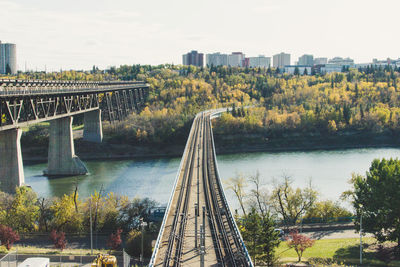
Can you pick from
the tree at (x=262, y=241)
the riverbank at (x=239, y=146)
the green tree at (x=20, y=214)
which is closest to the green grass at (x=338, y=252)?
the tree at (x=262, y=241)

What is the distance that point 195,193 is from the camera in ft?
78.1

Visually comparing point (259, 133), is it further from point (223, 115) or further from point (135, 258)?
point (135, 258)

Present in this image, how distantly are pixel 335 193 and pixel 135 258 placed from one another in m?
19.9

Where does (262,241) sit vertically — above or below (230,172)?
above

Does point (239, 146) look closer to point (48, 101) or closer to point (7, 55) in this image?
point (48, 101)

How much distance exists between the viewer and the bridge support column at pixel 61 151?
43.0 metres

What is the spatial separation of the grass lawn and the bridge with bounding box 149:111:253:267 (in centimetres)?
356

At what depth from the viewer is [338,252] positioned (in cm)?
2006

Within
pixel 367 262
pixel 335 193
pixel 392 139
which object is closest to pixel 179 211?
pixel 367 262

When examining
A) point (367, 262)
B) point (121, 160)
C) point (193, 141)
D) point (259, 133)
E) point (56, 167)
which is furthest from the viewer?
point (259, 133)

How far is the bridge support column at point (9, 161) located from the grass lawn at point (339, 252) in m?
19.4

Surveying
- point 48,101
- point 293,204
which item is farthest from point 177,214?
point 48,101

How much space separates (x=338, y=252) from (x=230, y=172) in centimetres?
2319

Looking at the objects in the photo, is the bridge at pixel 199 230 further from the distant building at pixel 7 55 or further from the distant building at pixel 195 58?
the distant building at pixel 195 58
